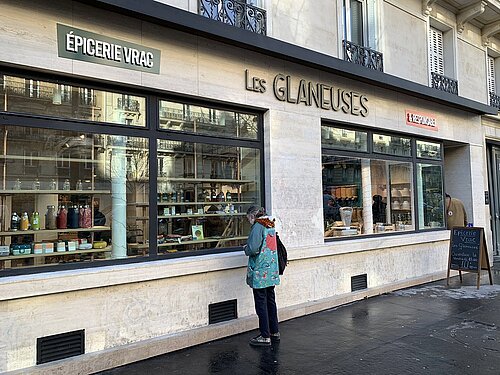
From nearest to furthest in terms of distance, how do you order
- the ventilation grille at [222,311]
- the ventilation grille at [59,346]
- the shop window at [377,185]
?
the ventilation grille at [59,346]
the ventilation grille at [222,311]
the shop window at [377,185]

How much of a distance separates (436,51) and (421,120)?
2.38 m

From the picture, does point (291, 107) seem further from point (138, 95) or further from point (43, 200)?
point (43, 200)

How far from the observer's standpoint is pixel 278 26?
6.93m

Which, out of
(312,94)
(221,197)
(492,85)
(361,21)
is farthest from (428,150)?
(221,197)

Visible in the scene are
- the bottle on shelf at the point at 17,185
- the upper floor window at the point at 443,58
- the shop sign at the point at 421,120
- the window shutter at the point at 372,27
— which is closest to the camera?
the bottle on shelf at the point at 17,185

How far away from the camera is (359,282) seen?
803 cm

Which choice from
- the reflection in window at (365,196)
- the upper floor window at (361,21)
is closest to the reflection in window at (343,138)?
the reflection in window at (365,196)

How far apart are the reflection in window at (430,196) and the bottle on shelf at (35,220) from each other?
26.9ft

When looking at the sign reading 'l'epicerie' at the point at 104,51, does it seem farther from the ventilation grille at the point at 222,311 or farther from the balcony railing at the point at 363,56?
the balcony railing at the point at 363,56

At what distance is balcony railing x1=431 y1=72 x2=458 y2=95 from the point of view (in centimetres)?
1048

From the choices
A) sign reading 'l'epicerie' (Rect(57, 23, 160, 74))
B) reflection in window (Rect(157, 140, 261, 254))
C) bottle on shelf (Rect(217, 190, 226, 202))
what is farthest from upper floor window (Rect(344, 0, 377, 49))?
sign reading 'l'epicerie' (Rect(57, 23, 160, 74))

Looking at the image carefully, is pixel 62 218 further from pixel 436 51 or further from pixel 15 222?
pixel 436 51

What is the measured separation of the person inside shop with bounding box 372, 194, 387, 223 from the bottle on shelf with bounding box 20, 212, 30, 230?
6.65 meters

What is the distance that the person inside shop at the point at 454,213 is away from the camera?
10875 millimetres
